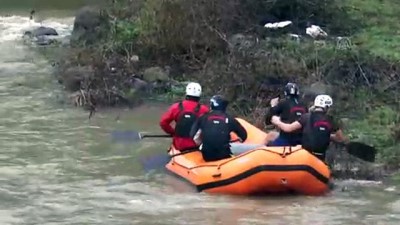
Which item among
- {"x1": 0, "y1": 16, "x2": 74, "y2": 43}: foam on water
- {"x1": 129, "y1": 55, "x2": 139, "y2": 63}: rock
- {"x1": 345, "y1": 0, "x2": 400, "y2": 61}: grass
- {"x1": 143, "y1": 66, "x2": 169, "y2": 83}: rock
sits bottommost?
{"x1": 0, "y1": 16, "x2": 74, "y2": 43}: foam on water

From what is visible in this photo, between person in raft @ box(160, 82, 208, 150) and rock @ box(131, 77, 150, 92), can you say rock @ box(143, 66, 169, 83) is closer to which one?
rock @ box(131, 77, 150, 92)

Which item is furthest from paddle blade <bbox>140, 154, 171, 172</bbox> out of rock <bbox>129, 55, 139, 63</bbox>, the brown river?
rock <bbox>129, 55, 139, 63</bbox>

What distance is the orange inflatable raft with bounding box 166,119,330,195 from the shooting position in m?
11.6

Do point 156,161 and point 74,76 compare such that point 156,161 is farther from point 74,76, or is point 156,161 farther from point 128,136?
point 74,76

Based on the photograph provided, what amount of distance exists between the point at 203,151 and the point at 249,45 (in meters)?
5.90

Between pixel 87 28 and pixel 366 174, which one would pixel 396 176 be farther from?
pixel 87 28

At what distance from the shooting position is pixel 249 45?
18.1m

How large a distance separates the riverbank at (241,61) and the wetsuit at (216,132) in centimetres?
235

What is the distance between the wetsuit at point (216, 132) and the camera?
12.3 meters

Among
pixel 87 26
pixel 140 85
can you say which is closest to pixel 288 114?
pixel 140 85

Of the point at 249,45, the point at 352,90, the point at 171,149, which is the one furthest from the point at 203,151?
the point at 249,45

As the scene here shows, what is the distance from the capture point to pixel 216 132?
40.4 feet

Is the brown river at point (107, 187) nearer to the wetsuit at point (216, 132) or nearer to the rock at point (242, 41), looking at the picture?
the wetsuit at point (216, 132)

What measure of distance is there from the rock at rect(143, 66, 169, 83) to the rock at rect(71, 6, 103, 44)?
352 cm
